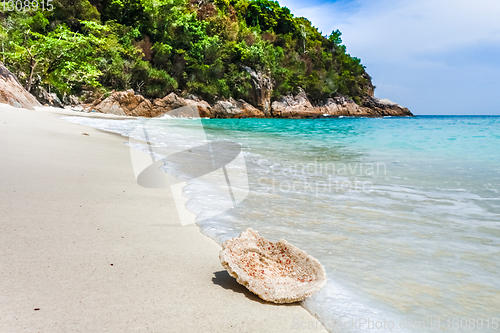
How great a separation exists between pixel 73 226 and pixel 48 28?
3436 centimetres

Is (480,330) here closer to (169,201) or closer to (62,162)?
(169,201)

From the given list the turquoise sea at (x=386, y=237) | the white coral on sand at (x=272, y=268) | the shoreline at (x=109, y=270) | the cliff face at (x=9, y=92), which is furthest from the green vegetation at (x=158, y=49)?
the white coral on sand at (x=272, y=268)

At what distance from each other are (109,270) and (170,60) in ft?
115

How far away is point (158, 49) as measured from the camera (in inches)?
1262

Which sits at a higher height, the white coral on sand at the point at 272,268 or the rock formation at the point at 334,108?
the rock formation at the point at 334,108

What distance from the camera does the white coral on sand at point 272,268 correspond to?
4.57 feet

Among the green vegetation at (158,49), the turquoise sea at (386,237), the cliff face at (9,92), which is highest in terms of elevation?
the green vegetation at (158,49)

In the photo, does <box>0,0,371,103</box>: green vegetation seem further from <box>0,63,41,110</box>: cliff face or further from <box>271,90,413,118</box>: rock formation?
<box>0,63,41,110</box>: cliff face

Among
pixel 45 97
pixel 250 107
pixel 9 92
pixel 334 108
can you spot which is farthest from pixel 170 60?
pixel 334 108

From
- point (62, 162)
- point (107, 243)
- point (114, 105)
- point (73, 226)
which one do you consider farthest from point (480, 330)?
point (114, 105)

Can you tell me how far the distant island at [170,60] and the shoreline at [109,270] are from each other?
56.1ft

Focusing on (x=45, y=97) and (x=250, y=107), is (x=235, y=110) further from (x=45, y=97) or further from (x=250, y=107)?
(x=45, y=97)

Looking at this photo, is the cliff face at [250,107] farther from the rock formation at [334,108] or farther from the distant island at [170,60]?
the distant island at [170,60]

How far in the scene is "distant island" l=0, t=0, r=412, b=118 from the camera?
18.1m
